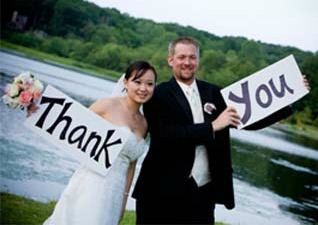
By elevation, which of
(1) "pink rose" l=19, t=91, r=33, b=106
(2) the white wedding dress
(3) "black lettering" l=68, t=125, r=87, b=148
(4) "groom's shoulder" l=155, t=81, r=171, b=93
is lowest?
(2) the white wedding dress

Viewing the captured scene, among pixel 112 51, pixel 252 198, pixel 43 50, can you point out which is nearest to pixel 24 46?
pixel 43 50

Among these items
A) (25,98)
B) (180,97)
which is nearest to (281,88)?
(180,97)

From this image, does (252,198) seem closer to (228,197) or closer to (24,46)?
(228,197)

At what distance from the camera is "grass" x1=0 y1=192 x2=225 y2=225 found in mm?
4434

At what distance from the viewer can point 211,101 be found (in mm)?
2658

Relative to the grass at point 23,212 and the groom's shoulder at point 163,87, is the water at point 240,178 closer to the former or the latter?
the grass at point 23,212

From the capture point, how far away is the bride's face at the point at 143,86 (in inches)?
102

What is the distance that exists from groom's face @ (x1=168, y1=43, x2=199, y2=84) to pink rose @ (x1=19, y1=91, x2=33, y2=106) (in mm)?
837

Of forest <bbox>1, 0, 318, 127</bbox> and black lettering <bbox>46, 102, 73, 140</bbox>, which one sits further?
forest <bbox>1, 0, 318, 127</bbox>

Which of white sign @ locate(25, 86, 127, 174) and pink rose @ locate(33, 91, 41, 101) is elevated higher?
pink rose @ locate(33, 91, 41, 101)

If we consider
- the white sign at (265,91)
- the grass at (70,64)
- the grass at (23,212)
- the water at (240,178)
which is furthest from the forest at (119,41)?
the white sign at (265,91)

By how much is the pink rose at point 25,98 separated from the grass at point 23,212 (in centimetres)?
202

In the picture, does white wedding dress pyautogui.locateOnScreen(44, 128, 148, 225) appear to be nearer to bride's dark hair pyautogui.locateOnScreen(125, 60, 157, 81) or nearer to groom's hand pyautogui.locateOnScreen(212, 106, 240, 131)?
bride's dark hair pyautogui.locateOnScreen(125, 60, 157, 81)

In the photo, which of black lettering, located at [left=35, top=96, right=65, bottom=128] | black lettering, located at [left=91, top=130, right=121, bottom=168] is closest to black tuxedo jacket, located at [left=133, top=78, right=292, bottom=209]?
black lettering, located at [left=91, top=130, right=121, bottom=168]
